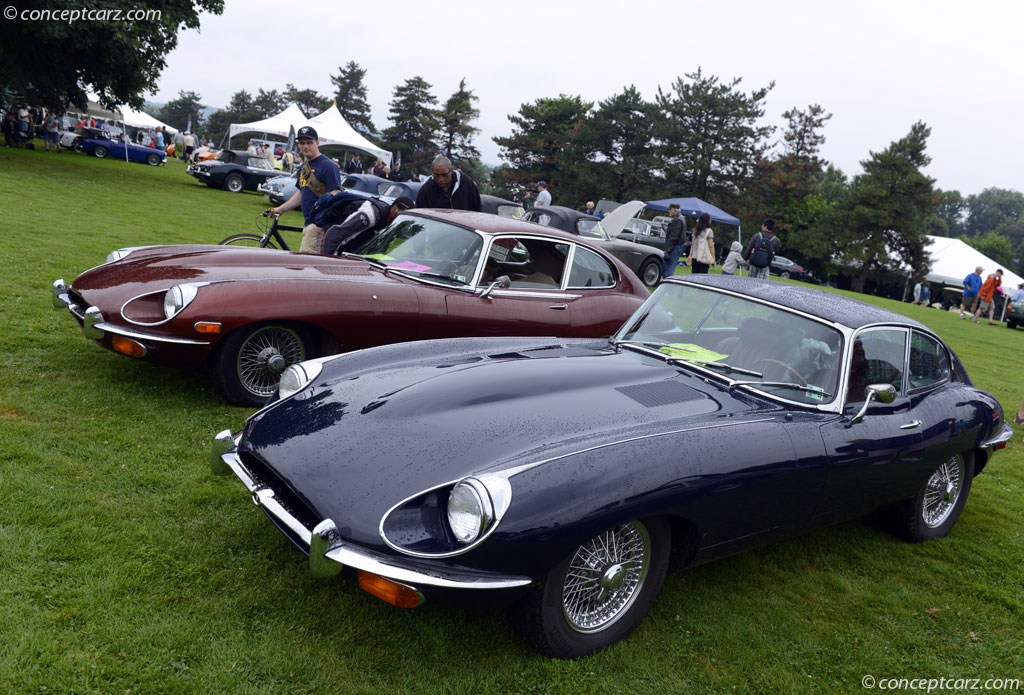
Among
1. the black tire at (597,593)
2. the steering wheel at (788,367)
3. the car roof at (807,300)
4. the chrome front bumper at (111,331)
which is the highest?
the car roof at (807,300)

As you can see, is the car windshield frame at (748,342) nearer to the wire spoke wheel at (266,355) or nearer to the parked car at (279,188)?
the wire spoke wheel at (266,355)

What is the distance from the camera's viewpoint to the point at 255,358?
4.79 m

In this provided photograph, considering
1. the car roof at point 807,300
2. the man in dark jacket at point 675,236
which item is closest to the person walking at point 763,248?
the man in dark jacket at point 675,236

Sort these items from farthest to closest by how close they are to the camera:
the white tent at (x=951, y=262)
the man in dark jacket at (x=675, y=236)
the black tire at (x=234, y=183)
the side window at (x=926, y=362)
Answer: the white tent at (x=951, y=262), the black tire at (x=234, y=183), the man in dark jacket at (x=675, y=236), the side window at (x=926, y=362)

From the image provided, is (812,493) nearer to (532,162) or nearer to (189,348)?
(189,348)

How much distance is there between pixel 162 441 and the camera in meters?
4.23

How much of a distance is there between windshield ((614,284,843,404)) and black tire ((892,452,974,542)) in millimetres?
1191

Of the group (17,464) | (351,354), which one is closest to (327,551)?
(351,354)

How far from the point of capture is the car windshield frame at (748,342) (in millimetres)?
3641

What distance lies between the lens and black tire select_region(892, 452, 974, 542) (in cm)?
430

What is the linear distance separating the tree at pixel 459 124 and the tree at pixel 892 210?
38.7m

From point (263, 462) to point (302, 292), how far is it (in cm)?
200

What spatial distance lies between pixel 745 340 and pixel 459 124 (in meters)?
74.2

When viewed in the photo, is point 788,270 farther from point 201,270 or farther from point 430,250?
Result: point 201,270
